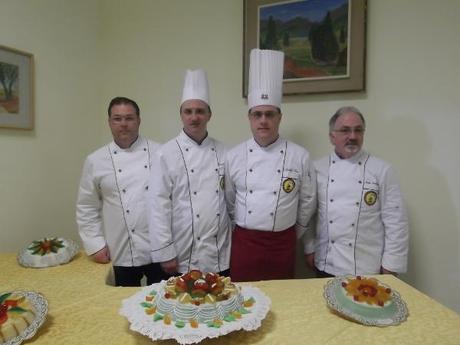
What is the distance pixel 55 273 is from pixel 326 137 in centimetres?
162

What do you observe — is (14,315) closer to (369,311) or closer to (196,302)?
(196,302)

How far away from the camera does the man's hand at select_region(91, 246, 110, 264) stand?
5.57ft

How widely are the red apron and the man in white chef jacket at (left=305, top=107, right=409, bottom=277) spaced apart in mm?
232

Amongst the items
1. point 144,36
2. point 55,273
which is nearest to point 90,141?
point 144,36

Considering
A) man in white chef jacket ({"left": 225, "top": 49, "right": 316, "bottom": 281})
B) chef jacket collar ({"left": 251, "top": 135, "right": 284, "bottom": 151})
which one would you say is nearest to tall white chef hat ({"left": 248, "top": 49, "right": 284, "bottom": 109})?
man in white chef jacket ({"left": 225, "top": 49, "right": 316, "bottom": 281})

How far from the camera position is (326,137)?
6.82 feet

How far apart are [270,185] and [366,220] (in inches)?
19.8

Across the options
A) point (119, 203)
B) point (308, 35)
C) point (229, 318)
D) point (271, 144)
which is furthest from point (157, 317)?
point (308, 35)

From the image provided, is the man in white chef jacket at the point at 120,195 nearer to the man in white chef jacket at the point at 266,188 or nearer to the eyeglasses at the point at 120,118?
the eyeglasses at the point at 120,118

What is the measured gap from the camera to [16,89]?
199 centimetres

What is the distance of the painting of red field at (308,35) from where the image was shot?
196 cm

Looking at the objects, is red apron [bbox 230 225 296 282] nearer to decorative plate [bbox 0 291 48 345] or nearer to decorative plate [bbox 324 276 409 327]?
decorative plate [bbox 324 276 409 327]

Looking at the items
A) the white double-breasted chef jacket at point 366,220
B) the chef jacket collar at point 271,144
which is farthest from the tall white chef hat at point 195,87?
the white double-breasted chef jacket at point 366,220

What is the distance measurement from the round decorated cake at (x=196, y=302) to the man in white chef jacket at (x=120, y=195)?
769 millimetres
